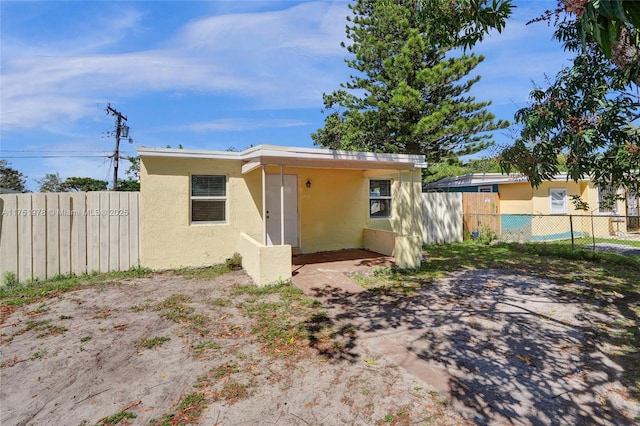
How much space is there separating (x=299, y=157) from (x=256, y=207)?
2360mm

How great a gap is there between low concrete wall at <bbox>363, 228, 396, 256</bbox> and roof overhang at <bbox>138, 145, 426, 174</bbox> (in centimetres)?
197

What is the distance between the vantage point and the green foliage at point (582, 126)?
353cm

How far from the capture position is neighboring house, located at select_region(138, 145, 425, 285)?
675 cm

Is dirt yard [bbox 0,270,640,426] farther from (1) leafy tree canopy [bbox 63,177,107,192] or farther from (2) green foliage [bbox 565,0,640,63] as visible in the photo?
(1) leafy tree canopy [bbox 63,177,107,192]

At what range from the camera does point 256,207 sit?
328 inches

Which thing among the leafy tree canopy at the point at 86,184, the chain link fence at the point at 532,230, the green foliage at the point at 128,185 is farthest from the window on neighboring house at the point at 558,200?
the leafy tree canopy at the point at 86,184

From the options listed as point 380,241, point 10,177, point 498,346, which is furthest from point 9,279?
point 10,177

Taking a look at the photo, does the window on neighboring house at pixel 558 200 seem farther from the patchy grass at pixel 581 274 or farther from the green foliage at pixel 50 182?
the green foliage at pixel 50 182

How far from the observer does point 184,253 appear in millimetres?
7586

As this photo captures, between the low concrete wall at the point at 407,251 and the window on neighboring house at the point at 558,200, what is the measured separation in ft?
31.6

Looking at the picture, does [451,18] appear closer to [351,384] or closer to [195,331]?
[351,384]

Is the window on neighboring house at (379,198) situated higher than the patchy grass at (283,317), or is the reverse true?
the window on neighboring house at (379,198)

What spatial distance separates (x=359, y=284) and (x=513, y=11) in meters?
4.83

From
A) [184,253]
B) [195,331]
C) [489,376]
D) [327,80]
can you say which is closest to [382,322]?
[489,376]
